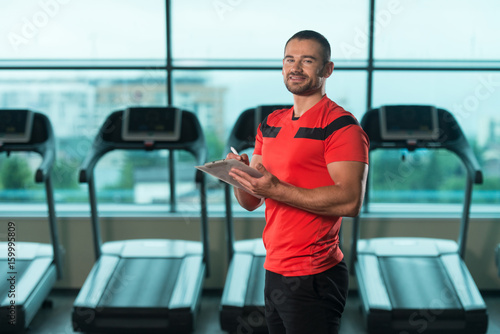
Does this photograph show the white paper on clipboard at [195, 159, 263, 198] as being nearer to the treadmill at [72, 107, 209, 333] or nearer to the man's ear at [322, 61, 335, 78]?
the man's ear at [322, 61, 335, 78]

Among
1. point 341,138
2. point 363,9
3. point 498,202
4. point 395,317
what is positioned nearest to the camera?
point 341,138

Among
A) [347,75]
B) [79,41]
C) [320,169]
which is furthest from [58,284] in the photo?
[320,169]

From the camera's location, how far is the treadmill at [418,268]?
3.01 metres

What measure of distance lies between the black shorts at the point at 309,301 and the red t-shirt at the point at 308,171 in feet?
0.09

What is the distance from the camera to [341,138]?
137 centimetres

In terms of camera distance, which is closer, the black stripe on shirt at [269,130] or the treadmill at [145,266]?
the black stripe on shirt at [269,130]

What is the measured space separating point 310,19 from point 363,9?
0.42 metres

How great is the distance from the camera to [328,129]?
140 centimetres

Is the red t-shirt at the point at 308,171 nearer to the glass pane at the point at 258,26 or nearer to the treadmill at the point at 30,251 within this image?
the treadmill at the point at 30,251

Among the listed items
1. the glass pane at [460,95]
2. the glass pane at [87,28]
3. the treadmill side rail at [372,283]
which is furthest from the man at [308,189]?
the glass pane at [87,28]

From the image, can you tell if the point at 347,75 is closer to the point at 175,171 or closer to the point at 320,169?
the point at 175,171

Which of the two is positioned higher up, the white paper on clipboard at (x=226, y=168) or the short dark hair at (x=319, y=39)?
the short dark hair at (x=319, y=39)

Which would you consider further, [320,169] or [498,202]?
[498,202]

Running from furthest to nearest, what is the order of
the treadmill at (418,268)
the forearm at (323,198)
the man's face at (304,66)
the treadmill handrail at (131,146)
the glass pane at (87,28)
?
the glass pane at (87,28), the treadmill handrail at (131,146), the treadmill at (418,268), the man's face at (304,66), the forearm at (323,198)
